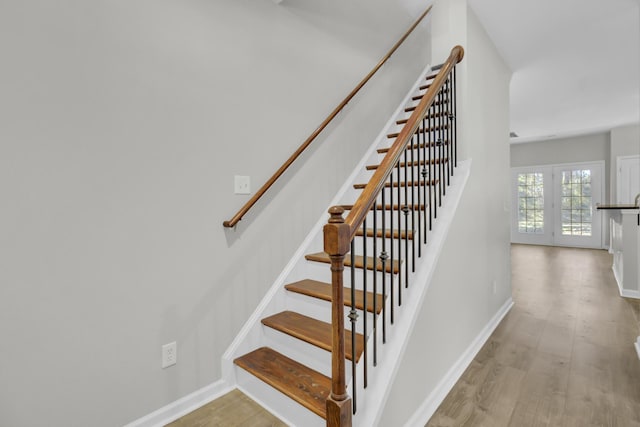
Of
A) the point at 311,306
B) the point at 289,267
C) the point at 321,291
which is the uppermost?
the point at 289,267

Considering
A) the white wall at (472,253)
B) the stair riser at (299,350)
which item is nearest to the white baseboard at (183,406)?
the stair riser at (299,350)

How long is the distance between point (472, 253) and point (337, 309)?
62.0 inches

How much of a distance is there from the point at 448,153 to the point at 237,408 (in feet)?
6.78

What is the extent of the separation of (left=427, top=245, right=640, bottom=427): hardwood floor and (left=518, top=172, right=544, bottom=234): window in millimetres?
4480

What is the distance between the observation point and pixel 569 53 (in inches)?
133

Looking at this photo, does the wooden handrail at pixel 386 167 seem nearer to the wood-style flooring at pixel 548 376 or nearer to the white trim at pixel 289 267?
the white trim at pixel 289 267

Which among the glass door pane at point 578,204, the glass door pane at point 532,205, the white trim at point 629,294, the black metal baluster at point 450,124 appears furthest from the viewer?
the glass door pane at point 532,205

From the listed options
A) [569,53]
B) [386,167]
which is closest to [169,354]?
[386,167]

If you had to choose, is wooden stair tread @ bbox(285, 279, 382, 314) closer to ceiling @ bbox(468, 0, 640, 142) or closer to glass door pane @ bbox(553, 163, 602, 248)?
ceiling @ bbox(468, 0, 640, 142)

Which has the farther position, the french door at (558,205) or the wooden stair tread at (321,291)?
the french door at (558,205)

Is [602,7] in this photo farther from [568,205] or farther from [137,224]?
[568,205]

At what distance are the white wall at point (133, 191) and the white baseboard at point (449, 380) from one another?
44.9 inches

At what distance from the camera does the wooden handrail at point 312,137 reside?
1982mm

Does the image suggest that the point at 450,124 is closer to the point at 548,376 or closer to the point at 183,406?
the point at 548,376
